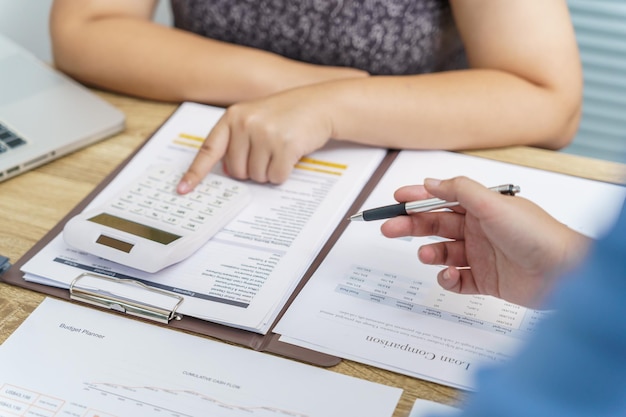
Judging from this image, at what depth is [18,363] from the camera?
0.65 meters

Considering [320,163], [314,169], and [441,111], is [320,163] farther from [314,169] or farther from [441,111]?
[441,111]

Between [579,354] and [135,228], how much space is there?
1.92 feet

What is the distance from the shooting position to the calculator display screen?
75 cm

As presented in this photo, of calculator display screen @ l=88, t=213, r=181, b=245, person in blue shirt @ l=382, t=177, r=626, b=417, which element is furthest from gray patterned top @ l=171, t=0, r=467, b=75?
person in blue shirt @ l=382, t=177, r=626, b=417

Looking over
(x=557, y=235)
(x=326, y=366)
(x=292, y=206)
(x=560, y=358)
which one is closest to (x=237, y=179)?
(x=292, y=206)

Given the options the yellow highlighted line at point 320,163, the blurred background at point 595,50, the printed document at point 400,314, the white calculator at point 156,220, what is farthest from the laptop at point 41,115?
the blurred background at point 595,50

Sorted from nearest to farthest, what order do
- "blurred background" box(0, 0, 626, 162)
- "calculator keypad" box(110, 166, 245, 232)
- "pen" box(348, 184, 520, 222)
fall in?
"pen" box(348, 184, 520, 222), "calculator keypad" box(110, 166, 245, 232), "blurred background" box(0, 0, 626, 162)

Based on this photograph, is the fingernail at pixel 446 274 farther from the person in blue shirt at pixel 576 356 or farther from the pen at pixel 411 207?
the person in blue shirt at pixel 576 356

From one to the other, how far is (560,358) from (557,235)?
312 millimetres

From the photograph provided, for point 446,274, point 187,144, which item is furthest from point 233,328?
point 187,144

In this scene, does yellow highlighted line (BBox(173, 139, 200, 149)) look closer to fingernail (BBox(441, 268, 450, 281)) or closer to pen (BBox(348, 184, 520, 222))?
pen (BBox(348, 184, 520, 222))

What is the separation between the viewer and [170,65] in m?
1.02

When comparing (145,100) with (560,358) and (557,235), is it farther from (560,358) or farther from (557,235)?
(560,358)

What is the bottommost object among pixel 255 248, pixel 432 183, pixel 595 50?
pixel 595 50
